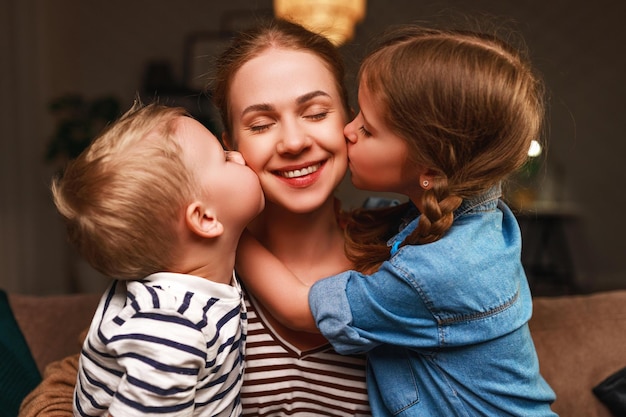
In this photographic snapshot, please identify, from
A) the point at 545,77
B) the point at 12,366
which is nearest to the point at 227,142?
the point at 12,366

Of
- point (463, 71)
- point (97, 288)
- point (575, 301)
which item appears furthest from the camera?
point (97, 288)

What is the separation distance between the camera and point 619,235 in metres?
6.41

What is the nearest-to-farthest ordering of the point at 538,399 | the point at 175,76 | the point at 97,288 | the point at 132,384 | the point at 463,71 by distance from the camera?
the point at 132,384 < the point at 463,71 < the point at 538,399 < the point at 97,288 < the point at 175,76

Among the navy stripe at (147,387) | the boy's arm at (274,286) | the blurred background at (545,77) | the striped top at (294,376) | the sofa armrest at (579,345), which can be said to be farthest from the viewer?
the blurred background at (545,77)

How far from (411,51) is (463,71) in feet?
0.37

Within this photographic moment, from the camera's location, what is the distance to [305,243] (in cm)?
140

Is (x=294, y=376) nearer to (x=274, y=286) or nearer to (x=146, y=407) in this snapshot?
(x=274, y=286)

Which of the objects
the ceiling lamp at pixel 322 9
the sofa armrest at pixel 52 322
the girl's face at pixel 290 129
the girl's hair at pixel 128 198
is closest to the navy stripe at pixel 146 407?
the girl's hair at pixel 128 198

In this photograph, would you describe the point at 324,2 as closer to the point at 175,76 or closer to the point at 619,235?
the point at 175,76

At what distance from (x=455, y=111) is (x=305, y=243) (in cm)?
47

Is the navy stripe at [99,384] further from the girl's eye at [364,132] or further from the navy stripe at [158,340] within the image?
the girl's eye at [364,132]

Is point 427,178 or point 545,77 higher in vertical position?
point 427,178

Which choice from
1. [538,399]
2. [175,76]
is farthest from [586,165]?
[538,399]

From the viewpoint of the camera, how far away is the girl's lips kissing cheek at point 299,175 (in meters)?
1.25
